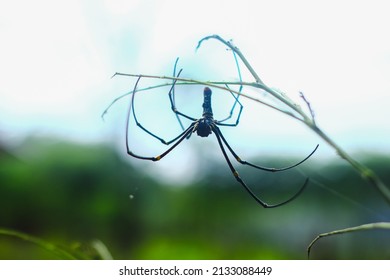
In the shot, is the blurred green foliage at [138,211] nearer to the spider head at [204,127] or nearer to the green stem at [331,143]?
the spider head at [204,127]

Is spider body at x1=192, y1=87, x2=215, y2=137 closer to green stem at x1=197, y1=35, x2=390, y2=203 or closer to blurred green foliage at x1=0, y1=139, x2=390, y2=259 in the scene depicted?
green stem at x1=197, y1=35, x2=390, y2=203

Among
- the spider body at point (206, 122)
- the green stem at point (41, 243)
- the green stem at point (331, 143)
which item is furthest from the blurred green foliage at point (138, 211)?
the green stem at point (331, 143)

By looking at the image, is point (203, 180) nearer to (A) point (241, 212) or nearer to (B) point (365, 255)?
(A) point (241, 212)

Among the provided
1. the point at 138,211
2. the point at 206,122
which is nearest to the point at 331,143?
the point at 206,122

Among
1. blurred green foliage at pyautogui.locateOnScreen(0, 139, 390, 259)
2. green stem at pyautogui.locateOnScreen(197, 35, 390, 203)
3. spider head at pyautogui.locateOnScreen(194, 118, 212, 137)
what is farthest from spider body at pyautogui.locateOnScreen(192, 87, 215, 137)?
blurred green foliage at pyautogui.locateOnScreen(0, 139, 390, 259)

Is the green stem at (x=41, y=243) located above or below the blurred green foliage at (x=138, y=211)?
below

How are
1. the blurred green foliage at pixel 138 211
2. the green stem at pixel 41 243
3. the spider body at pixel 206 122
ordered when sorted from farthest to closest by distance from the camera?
the blurred green foliage at pixel 138 211 → the spider body at pixel 206 122 → the green stem at pixel 41 243

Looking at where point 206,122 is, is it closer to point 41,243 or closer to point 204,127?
point 204,127

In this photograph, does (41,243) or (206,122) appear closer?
(41,243)

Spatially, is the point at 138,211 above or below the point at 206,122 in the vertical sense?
above
